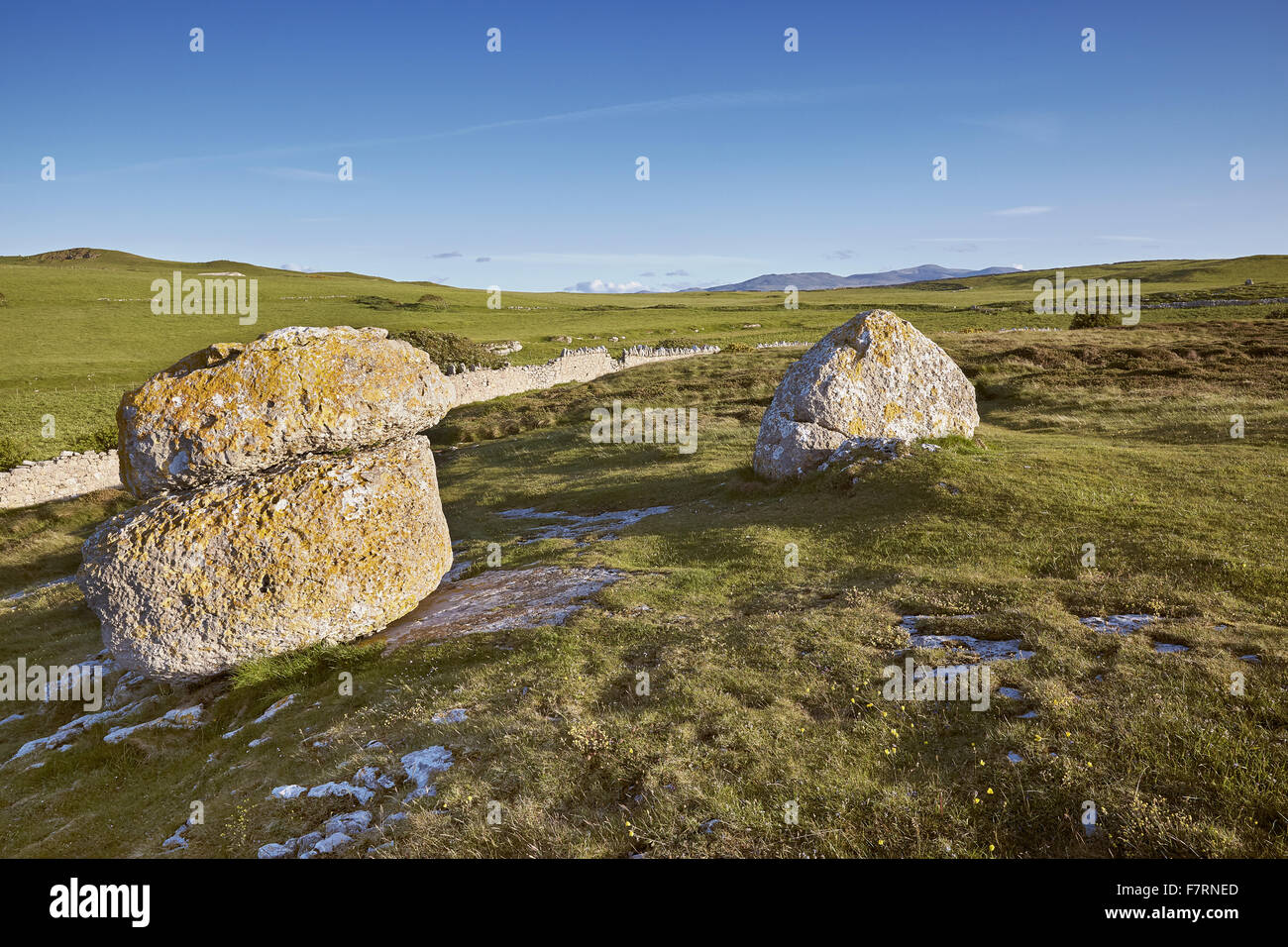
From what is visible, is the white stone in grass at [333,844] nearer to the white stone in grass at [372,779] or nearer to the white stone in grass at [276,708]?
the white stone in grass at [372,779]

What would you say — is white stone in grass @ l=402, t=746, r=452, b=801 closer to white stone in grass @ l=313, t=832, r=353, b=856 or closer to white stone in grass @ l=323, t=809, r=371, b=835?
white stone in grass @ l=323, t=809, r=371, b=835

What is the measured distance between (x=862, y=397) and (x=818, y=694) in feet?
48.5

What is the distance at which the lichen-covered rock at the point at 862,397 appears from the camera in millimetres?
20562

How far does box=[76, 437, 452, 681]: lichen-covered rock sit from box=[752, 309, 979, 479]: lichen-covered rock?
1219 cm

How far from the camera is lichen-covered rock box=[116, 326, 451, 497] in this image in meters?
12.2

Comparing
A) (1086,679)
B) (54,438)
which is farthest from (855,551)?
(54,438)

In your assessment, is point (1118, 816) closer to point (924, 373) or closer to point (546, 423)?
point (924, 373)

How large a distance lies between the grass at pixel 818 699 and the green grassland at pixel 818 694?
0.13 ft

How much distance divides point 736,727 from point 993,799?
2.56 m

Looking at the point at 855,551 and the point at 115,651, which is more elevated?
the point at 855,551

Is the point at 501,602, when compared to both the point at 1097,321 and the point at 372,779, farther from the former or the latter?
the point at 1097,321

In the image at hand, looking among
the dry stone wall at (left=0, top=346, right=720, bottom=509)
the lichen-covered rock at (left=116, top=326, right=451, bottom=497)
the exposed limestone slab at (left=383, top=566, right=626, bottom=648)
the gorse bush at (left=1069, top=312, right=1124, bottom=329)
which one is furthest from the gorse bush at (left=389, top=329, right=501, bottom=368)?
the gorse bush at (left=1069, top=312, right=1124, bottom=329)

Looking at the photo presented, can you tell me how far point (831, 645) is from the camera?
9.43 metres
